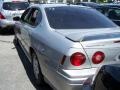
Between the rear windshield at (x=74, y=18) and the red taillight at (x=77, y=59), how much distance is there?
139 cm

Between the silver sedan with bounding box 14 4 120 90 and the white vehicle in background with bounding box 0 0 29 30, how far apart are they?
7.42 meters

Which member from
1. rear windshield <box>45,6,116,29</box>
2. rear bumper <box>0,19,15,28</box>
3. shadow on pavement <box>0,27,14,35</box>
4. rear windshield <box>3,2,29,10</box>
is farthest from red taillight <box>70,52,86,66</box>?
rear windshield <box>3,2,29,10</box>

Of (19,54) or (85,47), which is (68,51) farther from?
(19,54)

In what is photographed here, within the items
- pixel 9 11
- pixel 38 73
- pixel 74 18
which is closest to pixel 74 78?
pixel 38 73

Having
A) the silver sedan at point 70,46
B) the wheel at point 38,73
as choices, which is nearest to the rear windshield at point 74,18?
the silver sedan at point 70,46

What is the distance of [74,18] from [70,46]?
169cm

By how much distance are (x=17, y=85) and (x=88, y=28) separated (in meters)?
1.82

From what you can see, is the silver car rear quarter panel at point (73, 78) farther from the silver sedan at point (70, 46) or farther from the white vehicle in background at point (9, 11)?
the white vehicle in background at point (9, 11)

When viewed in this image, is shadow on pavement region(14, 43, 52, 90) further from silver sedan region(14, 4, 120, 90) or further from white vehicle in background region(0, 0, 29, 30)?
white vehicle in background region(0, 0, 29, 30)

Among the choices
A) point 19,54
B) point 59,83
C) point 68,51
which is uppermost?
point 68,51

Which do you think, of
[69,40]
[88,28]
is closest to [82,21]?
[88,28]

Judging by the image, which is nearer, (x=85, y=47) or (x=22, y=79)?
(x=85, y=47)

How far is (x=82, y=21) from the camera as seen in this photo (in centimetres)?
606

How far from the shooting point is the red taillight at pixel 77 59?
450 centimetres
